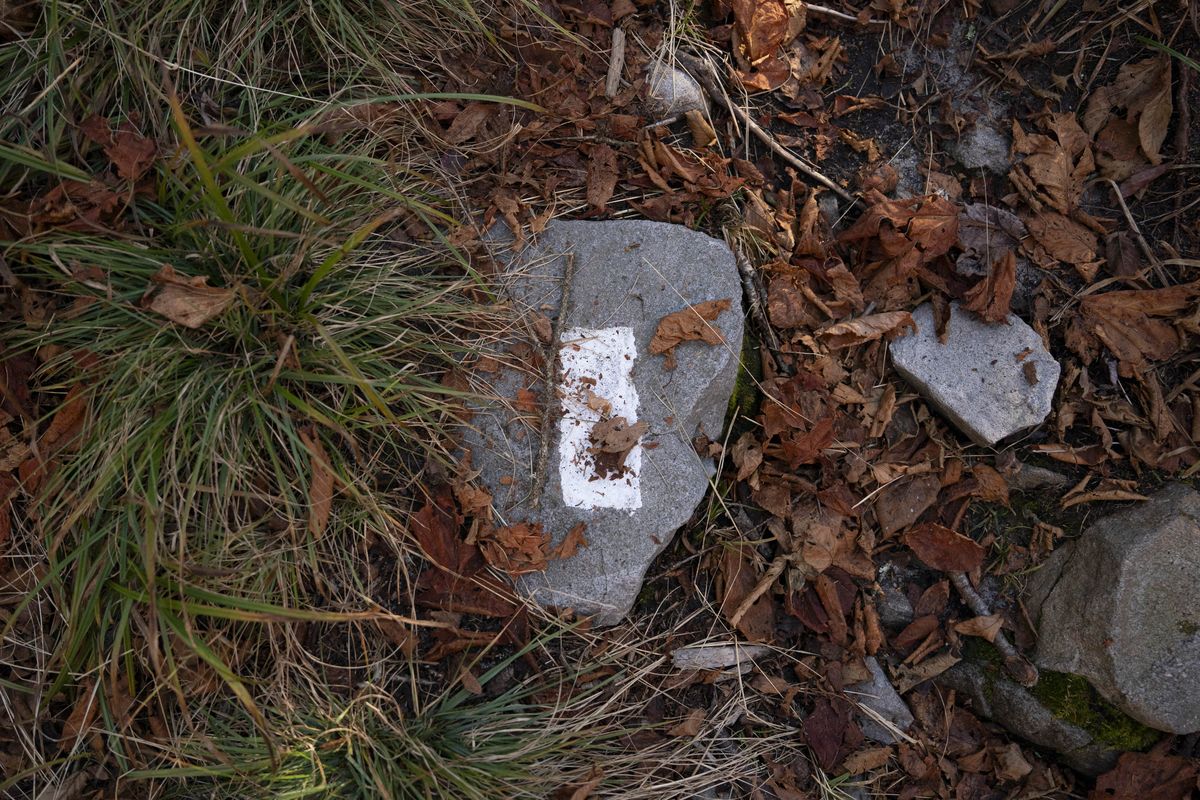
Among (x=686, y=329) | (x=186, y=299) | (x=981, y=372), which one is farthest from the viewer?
(x=981, y=372)

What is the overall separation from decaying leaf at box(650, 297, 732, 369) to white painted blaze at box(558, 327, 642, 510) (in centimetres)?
9

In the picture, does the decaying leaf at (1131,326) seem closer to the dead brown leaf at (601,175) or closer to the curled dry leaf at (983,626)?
the curled dry leaf at (983,626)

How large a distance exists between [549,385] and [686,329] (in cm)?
42

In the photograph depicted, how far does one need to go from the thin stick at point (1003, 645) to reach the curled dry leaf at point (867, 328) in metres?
0.75

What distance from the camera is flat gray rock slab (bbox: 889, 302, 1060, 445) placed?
7.91ft

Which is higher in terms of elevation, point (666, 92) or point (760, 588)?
point (666, 92)

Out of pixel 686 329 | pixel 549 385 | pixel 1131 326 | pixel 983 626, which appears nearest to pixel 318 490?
pixel 549 385

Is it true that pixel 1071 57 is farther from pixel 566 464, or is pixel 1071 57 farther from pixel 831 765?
pixel 831 765

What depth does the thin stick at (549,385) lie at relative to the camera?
2.26 m

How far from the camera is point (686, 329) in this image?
2324mm

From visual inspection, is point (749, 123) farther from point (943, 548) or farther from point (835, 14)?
point (943, 548)

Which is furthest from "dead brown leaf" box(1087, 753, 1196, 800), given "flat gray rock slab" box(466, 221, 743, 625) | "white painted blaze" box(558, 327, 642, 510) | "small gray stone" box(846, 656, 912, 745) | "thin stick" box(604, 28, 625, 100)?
"thin stick" box(604, 28, 625, 100)

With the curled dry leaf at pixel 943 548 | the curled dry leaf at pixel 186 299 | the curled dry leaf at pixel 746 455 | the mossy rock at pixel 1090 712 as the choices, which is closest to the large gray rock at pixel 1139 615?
the mossy rock at pixel 1090 712

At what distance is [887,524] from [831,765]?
70 centimetres
